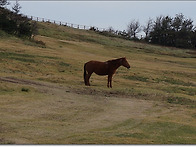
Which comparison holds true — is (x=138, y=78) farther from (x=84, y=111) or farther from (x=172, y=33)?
(x=172, y=33)

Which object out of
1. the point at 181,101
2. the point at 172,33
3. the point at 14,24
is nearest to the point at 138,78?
the point at 181,101

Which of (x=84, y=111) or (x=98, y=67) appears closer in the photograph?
(x=84, y=111)

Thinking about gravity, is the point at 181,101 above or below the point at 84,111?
below

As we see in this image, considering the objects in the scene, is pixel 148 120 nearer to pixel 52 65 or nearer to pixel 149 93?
pixel 149 93

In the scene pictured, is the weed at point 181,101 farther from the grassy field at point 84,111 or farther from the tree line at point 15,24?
the tree line at point 15,24

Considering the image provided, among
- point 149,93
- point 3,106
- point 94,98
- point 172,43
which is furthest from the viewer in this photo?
point 172,43

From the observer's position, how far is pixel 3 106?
648 inches

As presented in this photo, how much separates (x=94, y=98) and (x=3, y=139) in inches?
373

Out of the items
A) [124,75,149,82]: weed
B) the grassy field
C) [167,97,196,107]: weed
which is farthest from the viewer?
[124,75,149,82]: weed

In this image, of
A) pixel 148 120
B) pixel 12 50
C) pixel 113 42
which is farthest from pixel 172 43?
pixel 148 120

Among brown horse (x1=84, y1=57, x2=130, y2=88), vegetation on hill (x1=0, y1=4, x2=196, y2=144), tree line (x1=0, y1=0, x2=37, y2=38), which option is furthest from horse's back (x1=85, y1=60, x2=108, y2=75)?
tree line (x1=0, y1=0, x2=37, y2=38)

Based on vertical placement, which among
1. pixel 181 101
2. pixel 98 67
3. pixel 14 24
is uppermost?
pixel 14 24

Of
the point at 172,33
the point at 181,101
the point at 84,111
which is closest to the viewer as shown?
the point at 84,111

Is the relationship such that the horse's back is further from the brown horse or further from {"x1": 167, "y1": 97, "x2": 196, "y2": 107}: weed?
{"x1": 167, "y1": 97, "x2": 196, "y2": 107}: weed
